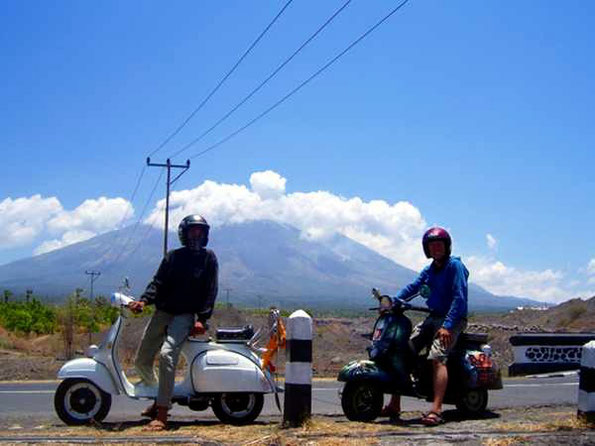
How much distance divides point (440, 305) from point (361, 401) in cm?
107

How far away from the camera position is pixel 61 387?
23.7 feet

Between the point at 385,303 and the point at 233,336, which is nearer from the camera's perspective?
the point at 385,303

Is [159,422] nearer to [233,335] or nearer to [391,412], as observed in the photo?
[233,335]

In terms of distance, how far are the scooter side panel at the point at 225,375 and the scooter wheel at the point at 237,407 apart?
84 millimetres

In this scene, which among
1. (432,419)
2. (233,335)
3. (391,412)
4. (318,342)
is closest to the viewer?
(432,419)

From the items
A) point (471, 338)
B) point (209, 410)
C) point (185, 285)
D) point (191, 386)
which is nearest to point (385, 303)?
point (471, 338)

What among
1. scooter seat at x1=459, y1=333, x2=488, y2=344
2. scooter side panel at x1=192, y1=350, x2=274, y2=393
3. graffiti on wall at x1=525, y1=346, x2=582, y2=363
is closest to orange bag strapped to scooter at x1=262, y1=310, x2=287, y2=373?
scooter side panel at x1=192, y1=350, x2=274, y2=393

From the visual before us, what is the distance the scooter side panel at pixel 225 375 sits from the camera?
23.8 feet

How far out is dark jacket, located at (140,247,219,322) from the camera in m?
7.29

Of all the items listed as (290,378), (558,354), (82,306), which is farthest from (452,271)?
(82,306)

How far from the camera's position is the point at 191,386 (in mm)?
7348

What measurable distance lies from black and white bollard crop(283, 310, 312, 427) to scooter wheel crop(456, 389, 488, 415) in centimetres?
163

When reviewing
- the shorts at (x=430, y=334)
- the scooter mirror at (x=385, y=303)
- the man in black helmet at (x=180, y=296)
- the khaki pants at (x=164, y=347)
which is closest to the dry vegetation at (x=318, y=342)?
the shorts at (x=430, y=334)

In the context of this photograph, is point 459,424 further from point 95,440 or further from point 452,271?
point 95,440
